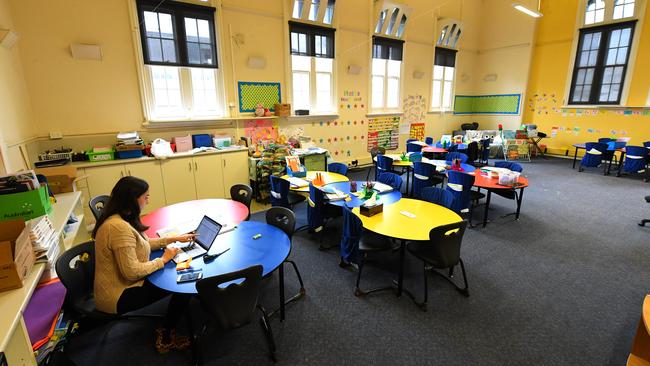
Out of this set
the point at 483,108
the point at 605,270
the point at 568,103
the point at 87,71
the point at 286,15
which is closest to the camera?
the point at 605,270

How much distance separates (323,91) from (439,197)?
4509 millimetres

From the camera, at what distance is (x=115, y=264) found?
2154 millimetres

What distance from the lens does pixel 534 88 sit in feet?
32.8

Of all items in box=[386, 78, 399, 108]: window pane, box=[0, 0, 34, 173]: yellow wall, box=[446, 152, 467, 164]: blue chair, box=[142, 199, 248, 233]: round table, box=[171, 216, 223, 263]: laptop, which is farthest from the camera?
box=[386, 78, 399, 108]: window pane

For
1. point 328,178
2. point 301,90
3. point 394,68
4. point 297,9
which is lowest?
point 328,178

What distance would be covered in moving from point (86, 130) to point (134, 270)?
3900 millimetres

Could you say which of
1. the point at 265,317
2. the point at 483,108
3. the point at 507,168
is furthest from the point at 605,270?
the point at 483,108

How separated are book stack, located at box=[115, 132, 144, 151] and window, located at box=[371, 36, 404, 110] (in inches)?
229

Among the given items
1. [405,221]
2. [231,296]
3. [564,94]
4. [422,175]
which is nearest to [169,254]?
[231,296]

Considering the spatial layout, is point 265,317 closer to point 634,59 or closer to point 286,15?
point 286,15

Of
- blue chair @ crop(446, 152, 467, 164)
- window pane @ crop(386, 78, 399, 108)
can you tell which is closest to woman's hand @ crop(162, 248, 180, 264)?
blue chair @ crop(446, 152, 467, 164)

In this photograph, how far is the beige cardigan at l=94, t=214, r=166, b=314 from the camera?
2.09m

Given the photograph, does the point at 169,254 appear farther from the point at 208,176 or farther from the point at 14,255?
the point at 208,176

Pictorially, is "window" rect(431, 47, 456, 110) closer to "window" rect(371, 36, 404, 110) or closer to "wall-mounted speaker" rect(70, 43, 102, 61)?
"window" rect(371, 36, 404, 110)
